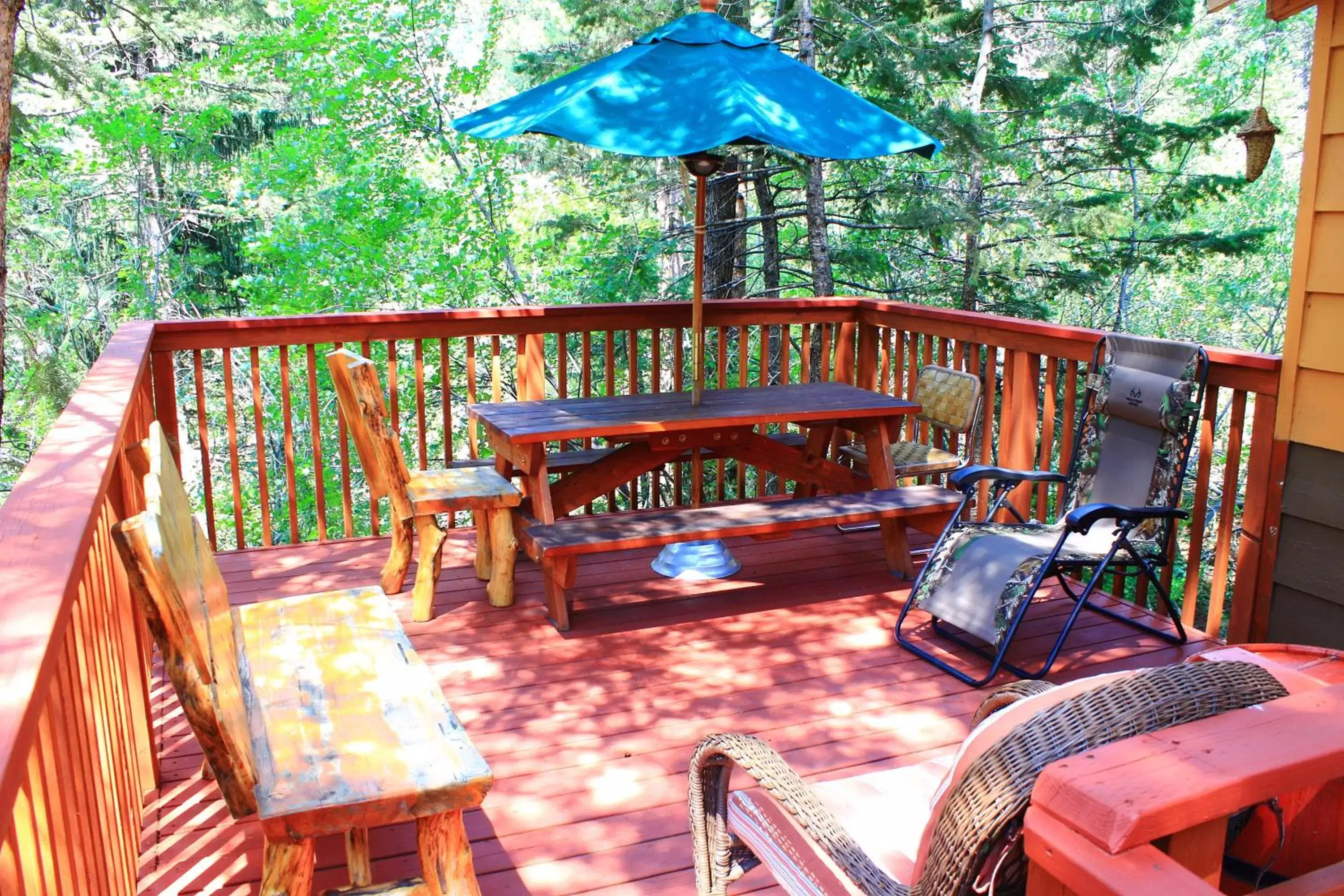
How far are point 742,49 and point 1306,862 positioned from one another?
3737mm

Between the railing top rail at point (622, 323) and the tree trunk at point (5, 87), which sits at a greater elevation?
the tree trunk at point (5, 87)

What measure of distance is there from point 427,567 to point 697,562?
118cm

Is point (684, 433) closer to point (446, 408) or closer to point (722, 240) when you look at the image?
point (446, 408)

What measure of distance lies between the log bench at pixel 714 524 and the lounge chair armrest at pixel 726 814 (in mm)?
1739

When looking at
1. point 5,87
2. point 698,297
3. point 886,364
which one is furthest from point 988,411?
point 5,87

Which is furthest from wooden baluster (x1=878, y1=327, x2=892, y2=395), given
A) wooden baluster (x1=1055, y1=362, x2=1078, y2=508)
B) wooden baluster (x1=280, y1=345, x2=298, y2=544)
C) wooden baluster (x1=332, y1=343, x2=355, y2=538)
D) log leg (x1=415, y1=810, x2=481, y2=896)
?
log leg (x1=415, y1=810, x2=481, y2=896)

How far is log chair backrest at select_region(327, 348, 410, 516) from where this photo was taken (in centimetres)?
394

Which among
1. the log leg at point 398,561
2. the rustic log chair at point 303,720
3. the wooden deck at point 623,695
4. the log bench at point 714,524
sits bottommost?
the wooden deck at point 623,695

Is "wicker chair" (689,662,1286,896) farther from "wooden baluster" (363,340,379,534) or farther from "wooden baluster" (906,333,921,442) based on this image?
"wooden baluster" (906,333,921,442)

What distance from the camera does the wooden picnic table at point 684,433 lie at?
428 cm

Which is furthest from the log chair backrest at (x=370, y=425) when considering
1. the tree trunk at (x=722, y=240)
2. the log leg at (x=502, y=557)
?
the tree trunk at (x=722, y=240)

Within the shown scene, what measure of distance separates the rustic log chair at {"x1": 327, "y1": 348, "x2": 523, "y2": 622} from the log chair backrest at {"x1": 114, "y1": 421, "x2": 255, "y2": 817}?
175cm

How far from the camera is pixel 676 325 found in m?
5.45

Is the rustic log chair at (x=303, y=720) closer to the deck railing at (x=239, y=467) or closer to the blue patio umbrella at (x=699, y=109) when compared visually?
the deck railing at (x=239, y=467)
